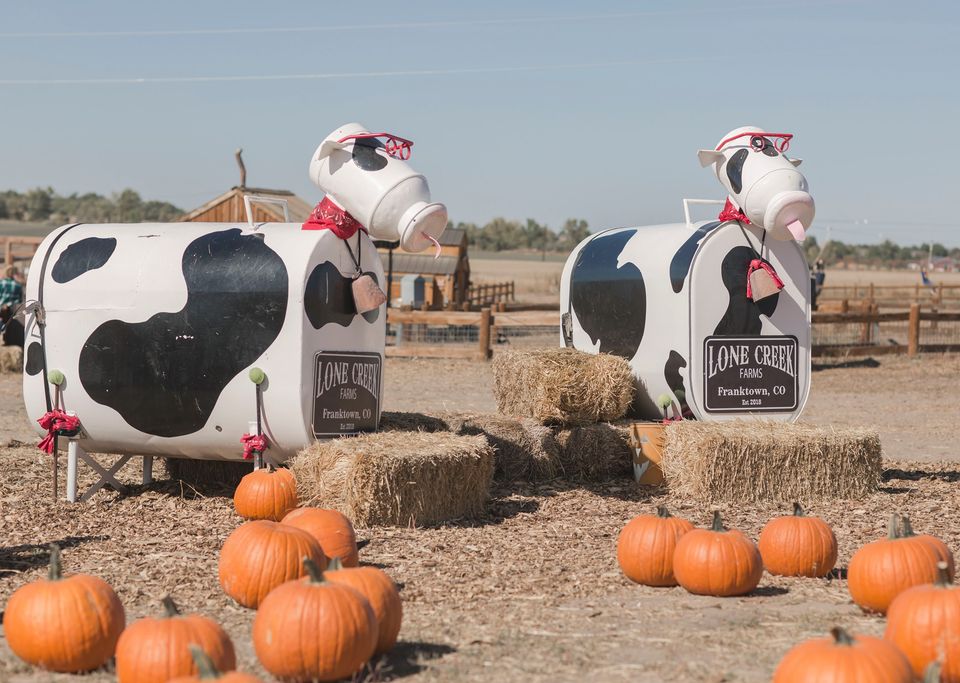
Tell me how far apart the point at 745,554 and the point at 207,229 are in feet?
15.3

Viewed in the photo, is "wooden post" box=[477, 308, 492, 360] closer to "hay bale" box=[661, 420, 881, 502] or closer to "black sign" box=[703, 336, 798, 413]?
"black sign" box=[703, 336, 798, 413]

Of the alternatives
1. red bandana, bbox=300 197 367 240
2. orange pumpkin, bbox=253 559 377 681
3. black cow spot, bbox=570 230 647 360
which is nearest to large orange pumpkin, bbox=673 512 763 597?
orange pumpkin, bbox=253 559 377 681

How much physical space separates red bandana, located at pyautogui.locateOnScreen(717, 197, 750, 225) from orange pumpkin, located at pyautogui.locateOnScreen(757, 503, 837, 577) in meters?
3.76

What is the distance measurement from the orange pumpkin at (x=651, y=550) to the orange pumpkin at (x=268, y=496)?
2482mm

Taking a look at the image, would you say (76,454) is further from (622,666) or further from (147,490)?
(622,666)

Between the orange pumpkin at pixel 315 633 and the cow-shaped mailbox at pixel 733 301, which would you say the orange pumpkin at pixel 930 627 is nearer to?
the orange pumpkin at pixel 315 633

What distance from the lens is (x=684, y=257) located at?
9.81 metres

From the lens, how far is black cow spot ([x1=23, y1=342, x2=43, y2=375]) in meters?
8.72

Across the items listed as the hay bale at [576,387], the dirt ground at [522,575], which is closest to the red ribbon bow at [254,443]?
the dirt ground at [522,575]

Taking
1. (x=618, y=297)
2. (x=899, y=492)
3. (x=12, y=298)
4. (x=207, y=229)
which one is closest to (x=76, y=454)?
(x=207, y=229)

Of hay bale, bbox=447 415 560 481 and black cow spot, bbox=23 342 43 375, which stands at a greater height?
black cow spot, bbox=23 342 43 375

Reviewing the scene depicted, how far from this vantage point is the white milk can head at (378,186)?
8344mm

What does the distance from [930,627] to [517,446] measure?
546 centimetres

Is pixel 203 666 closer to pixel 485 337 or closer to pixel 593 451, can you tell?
pixel 593 451
